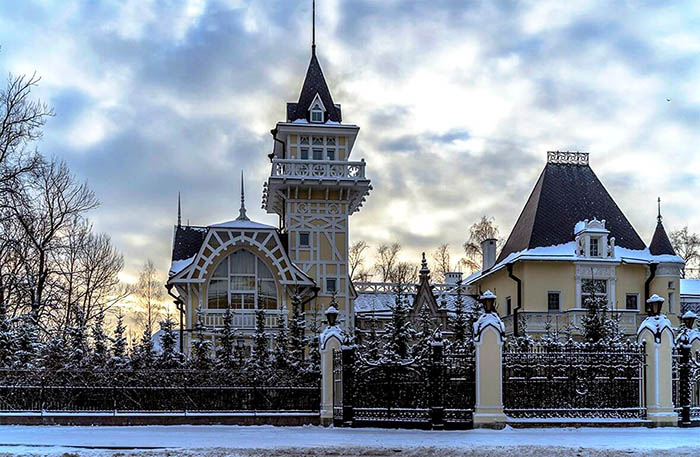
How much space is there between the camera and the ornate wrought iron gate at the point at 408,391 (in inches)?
653

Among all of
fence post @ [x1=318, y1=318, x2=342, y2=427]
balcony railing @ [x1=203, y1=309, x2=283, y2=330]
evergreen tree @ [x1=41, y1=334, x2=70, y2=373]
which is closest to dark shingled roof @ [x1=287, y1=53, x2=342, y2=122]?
balcony railing @ [x1=203, y1=309, x2=283, y2=330]

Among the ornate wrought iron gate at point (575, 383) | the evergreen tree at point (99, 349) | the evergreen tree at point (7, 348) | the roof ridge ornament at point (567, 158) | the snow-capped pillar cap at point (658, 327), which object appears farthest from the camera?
the roof ridge ornament at point (567, 158)

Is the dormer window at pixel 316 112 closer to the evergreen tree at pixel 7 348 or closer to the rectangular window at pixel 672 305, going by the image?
the evergreen tree at pixel 7 348

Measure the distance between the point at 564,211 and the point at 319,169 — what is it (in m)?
11.0

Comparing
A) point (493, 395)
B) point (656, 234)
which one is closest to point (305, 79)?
point (656, 234)

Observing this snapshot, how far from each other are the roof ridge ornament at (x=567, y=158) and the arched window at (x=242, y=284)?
1441 cm

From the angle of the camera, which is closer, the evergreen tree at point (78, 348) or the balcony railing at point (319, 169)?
the evergreen tree at point (78, 348)

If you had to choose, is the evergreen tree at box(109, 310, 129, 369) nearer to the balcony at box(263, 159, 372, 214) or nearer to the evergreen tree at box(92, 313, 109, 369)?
the evergreen tree at box(92, 313, 109, 369)

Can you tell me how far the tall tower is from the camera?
33.5 metres

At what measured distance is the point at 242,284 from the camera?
32406 millimetres

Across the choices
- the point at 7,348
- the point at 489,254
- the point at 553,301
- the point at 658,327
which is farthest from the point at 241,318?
the point at 658,327

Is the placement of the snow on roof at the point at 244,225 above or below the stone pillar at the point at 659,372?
above

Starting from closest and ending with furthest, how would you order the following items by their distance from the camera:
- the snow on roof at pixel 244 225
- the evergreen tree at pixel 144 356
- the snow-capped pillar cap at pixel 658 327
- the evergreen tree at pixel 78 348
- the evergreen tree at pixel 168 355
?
the snow-capped pillar cap at pixel 658 327
the evergreen tree at pixel 78 348
the evergreen tree at pixel 168 355
the evergreen tree at pixel 144 356
the snow on roof at pixel 244 225

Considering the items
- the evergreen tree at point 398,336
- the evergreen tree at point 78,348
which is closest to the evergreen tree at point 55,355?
the evergreen tree at point 78,348
